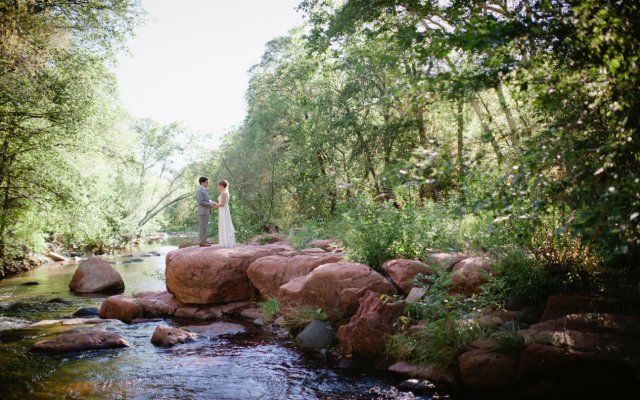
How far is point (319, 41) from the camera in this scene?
12.9m

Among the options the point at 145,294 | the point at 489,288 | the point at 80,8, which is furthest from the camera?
the point at 80,8

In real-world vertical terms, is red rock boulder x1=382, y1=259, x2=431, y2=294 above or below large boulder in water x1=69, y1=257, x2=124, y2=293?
above

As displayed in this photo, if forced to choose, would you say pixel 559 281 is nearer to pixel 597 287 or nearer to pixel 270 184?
pixel 597 287

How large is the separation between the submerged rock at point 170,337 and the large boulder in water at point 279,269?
2227 mm

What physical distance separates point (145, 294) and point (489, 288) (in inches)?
381

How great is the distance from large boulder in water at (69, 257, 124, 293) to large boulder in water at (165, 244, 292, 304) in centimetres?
499

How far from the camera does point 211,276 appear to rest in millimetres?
11344

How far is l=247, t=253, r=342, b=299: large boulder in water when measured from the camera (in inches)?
401

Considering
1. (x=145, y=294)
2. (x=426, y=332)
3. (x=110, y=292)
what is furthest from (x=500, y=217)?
(x=110, y=292)

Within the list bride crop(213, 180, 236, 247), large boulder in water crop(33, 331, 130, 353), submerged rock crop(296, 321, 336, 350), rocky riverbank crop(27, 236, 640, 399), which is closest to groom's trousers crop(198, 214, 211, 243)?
bride crop(213, 180, 236, 247)

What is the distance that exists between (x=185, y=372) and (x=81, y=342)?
266 cm

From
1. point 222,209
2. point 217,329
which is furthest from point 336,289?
point 222,209

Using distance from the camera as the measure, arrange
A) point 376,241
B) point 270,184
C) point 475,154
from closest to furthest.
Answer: point 475,154 → point 376,241 → point 270,184

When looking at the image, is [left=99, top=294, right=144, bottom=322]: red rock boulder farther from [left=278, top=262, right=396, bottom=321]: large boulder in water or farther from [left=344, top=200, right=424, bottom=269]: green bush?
[left=344, top=200, right=424, bottom=269]: green bush
